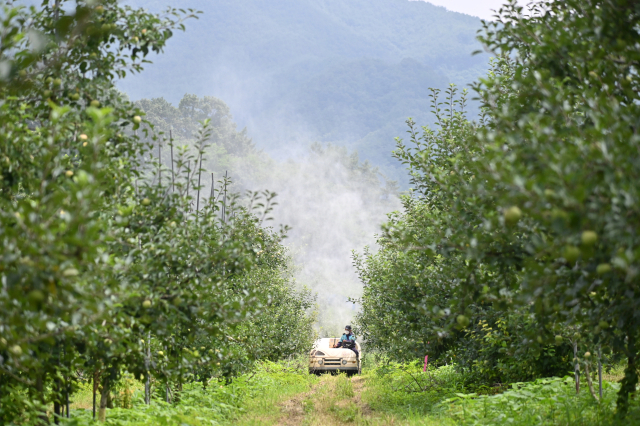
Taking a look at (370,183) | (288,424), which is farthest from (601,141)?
(370,183)

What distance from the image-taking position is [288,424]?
360 inches

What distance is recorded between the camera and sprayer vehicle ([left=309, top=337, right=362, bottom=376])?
1839 centimetres

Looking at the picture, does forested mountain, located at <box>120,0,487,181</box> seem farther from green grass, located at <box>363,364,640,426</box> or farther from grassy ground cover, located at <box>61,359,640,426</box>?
green grass, located at <box>363,364,640,426</box>

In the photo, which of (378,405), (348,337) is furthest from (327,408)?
(348,337)

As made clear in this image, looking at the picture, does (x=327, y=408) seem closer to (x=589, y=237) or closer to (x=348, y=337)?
(x=589, y=237)

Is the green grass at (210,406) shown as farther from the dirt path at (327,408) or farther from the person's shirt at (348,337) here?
the person's shirt at (348,337)

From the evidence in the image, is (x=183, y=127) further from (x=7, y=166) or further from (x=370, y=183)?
(x=7, y=166)

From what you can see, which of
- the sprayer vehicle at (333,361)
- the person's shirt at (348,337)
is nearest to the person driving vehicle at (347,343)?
the person's shirt at (348,337)

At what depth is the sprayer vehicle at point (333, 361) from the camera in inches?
724

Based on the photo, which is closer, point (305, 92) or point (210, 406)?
point (210, 406)

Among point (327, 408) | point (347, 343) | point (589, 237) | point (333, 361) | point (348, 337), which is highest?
point (589, 237)

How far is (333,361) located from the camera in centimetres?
1844

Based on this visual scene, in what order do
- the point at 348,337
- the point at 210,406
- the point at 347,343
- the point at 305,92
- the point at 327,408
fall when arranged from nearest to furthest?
the point at 210,406 < the point at 327,408 < the point at 347,343 < the point at 348,337 < the point at 305,92

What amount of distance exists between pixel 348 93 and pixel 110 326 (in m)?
186
